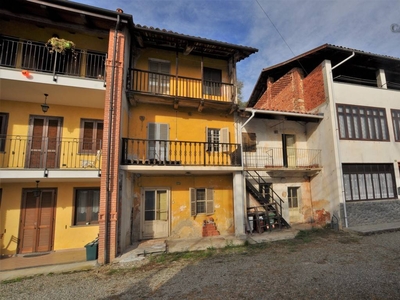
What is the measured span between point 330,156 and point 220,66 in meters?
7.62

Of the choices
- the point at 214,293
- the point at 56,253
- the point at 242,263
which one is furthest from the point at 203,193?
the point at 56,253

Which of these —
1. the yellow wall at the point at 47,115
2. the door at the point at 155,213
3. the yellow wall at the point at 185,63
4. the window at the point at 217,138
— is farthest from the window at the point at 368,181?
the yellow wall at the point at 47,115

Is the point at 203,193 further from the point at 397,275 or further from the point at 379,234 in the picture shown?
the point at 379,234

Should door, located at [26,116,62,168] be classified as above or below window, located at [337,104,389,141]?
below


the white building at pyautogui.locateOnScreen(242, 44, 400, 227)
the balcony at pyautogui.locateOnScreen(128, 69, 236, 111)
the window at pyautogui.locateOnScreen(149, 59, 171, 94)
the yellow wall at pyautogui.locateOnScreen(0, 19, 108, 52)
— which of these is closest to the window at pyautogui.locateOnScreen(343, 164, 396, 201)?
the white building at pyautogui.locateOnScreen(242, 44, 400, 227)

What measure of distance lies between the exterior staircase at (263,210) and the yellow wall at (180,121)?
261cm

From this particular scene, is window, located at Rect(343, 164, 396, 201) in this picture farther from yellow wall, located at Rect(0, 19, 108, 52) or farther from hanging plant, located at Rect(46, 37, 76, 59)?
hanging plant, located at Rect(46, 37, 76, 59)

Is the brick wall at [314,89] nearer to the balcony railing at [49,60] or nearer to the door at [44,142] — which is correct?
the balcony railing at [49,60]

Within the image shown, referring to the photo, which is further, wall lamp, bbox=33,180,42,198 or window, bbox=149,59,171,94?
window, bbox=149,59,171,94

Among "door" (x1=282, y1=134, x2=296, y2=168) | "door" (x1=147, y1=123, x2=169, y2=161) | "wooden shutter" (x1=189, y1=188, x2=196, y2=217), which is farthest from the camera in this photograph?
"door" (x1=282, y1=134, x2=296, y2=168)

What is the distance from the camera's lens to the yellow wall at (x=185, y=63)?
392 inches

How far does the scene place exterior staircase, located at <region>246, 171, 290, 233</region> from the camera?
1013cm

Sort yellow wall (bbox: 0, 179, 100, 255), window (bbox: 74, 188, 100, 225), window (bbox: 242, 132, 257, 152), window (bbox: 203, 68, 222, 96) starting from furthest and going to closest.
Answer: window (bbox: 242, 132, 257, 152) → window (bbox: 203, 68, 222, 96) → window (bbox: 74, 188, 100, 225) → yellow wall (bbox: 0, 179, 100, 255)

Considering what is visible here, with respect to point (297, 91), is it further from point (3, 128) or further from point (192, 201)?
point (3, 128)
